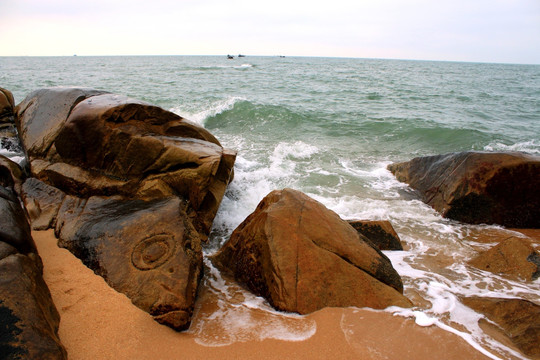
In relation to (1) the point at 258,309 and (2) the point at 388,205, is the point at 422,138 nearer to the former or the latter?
(2) the point at 388,205

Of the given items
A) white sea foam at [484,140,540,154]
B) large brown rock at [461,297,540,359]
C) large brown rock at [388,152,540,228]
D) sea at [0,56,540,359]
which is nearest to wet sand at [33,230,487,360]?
sea at [0,56,540,359]

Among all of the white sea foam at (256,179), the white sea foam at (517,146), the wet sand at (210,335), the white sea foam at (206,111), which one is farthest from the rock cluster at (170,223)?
the white sea foam at (206,111)

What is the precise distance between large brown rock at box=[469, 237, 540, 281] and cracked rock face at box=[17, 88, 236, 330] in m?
3.38

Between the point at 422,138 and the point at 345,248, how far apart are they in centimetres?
924

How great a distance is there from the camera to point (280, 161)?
8.08 meters

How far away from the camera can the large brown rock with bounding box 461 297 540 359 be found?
2.51 metres

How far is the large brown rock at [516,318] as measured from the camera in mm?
2512

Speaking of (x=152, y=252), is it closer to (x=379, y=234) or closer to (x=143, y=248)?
(x=143, y=248)

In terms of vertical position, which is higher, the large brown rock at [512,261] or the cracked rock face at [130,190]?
the cracked rock face at [130,190]

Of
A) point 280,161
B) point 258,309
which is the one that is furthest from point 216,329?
point 280,161

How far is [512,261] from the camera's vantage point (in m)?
3.78

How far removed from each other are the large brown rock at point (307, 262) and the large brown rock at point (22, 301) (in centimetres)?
159

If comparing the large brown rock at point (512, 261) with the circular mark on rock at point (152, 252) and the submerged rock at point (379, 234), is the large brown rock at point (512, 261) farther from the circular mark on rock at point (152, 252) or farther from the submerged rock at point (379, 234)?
the circular mark on rock at point (152, 252)

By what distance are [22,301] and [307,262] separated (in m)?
2.15
